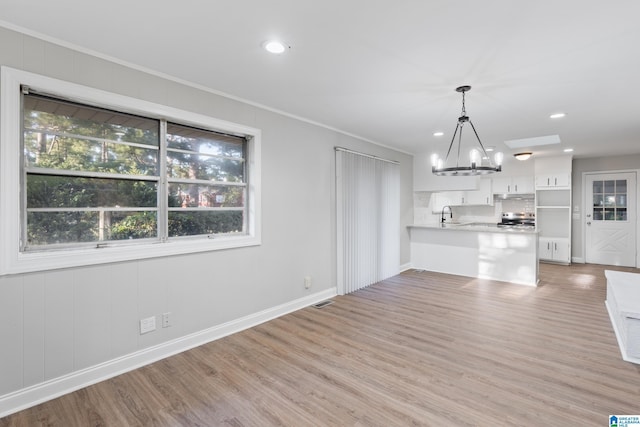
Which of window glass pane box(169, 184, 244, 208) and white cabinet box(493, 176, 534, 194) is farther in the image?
white cabinet box(493, 176, 534, 194)

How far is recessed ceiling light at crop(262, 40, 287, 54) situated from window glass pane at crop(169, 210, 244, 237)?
1.69 meters

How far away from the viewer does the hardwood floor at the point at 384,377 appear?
2025 mm

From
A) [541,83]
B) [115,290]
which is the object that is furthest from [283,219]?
[541,83]

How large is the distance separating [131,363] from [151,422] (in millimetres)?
785

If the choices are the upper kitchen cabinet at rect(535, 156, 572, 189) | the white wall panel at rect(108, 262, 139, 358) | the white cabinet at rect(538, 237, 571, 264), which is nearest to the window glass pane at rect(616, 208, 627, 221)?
the white cabinet at rect(538, 237, 571, 264)

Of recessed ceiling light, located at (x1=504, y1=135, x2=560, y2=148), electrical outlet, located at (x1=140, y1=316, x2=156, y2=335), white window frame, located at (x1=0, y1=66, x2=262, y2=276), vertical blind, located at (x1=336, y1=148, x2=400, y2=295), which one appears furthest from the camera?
recessed ceiling light, located at (x1=504, y1=135, x2=560, y2=148)

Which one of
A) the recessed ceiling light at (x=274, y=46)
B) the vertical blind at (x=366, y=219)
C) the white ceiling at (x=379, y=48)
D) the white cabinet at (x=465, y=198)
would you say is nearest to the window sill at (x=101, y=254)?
the white ceiling at (x=379, y=48)

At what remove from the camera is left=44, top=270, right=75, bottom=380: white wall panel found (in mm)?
2193

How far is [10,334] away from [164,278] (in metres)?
1.00

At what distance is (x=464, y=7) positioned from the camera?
1.79 metres

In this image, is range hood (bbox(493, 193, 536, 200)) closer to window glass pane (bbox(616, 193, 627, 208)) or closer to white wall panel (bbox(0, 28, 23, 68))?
window glass pane (bbox(616, 193, 627, 208))

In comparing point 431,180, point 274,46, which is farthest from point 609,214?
point 274,46

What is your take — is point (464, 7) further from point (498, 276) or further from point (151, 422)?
point (498, 276)

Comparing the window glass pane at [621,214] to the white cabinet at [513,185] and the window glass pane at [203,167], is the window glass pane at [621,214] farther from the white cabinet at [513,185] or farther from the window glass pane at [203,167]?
the window glass pane at [203,167]
